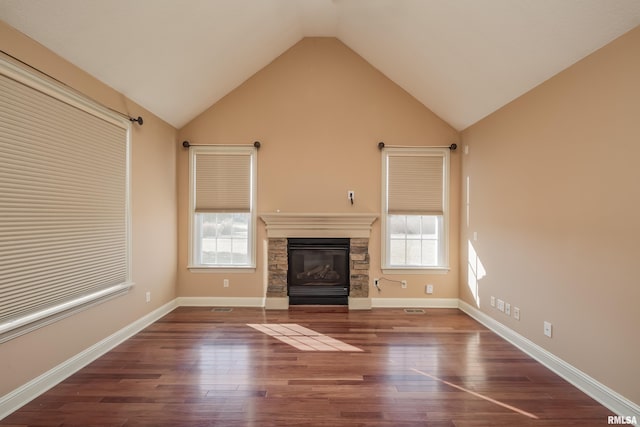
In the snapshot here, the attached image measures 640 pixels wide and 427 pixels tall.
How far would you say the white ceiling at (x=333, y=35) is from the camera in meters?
2.30

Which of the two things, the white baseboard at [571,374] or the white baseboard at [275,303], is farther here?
the white baseboard at [275,303]

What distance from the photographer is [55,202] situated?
254 cm

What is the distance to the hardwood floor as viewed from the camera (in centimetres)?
212

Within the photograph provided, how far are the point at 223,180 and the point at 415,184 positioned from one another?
9.26 feet

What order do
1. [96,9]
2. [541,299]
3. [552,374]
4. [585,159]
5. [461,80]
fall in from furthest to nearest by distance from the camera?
[461,80] < [541,299] < [552,374] < [585,159] < [96,9]

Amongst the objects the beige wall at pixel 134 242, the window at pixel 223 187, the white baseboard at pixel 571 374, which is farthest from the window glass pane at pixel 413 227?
the beige wall at pixel 134 242

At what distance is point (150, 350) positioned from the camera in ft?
10.3

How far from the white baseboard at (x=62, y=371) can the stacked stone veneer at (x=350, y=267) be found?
1.67 meters

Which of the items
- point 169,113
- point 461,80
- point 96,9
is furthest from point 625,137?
point 169,113

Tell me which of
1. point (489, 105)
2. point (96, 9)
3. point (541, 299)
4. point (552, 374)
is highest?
point (96, 9)

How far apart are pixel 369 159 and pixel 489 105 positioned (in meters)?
1.64

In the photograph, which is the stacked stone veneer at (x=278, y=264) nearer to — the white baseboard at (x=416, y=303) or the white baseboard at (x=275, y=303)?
the white baseboard at (x=275, y=303)

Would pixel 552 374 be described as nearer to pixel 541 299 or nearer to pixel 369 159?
pixel 541 299

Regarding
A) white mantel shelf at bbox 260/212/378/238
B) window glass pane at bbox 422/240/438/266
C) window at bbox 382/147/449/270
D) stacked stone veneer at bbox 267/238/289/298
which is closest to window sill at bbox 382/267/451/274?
window at bbox 382/147/449/270
